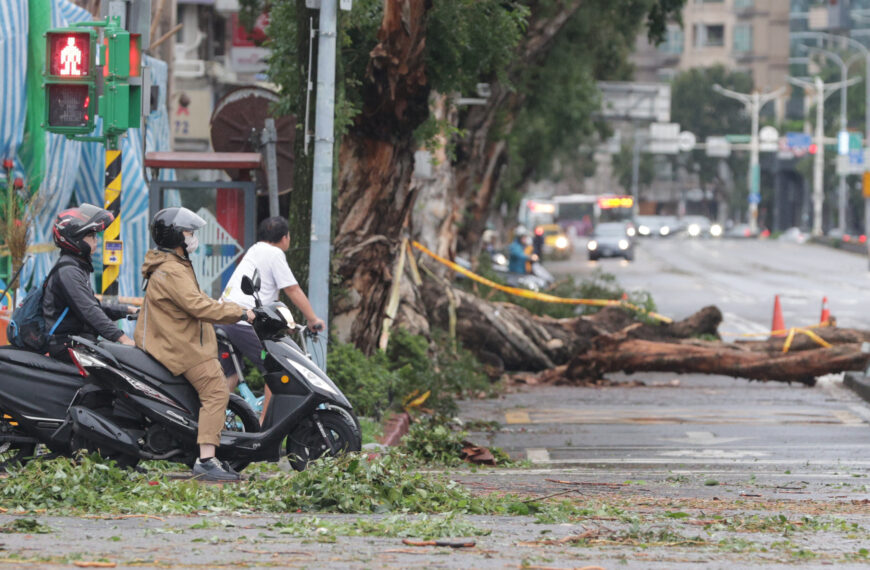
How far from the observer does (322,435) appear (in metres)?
8.98

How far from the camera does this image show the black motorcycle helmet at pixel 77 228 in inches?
348

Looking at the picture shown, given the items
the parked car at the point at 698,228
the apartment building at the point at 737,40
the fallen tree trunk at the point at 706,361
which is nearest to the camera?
the fallen tree trunk at the point at 706,361

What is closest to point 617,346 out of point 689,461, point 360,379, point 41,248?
point 360,379

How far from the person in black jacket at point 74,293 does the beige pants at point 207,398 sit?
0.47 meters

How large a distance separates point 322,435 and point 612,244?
55.7 metres

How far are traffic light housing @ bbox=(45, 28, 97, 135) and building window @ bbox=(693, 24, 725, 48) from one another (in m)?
124

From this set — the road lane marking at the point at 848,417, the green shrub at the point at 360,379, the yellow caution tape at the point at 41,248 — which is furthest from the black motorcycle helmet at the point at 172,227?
the road lane marking at the point at 848,417

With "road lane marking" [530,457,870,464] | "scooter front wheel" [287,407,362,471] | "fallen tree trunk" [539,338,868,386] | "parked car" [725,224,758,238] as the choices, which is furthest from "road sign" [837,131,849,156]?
"scooter front wheel" [287,407,362,471]

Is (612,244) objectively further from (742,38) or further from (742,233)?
(742,38)

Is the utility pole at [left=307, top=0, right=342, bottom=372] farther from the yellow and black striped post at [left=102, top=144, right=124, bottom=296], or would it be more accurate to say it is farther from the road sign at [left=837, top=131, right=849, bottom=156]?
the road sign at [left=837, top=131, right=849, bottom=156]

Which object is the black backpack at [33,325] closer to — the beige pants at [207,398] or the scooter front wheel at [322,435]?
the beige pants at [207,398]

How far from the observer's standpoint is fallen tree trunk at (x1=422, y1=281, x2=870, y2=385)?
686 inches

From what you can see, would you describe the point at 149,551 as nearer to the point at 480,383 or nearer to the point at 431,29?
the point at 431,29

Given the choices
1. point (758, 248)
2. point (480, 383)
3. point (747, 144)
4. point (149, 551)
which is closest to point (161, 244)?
point (149, 551)
